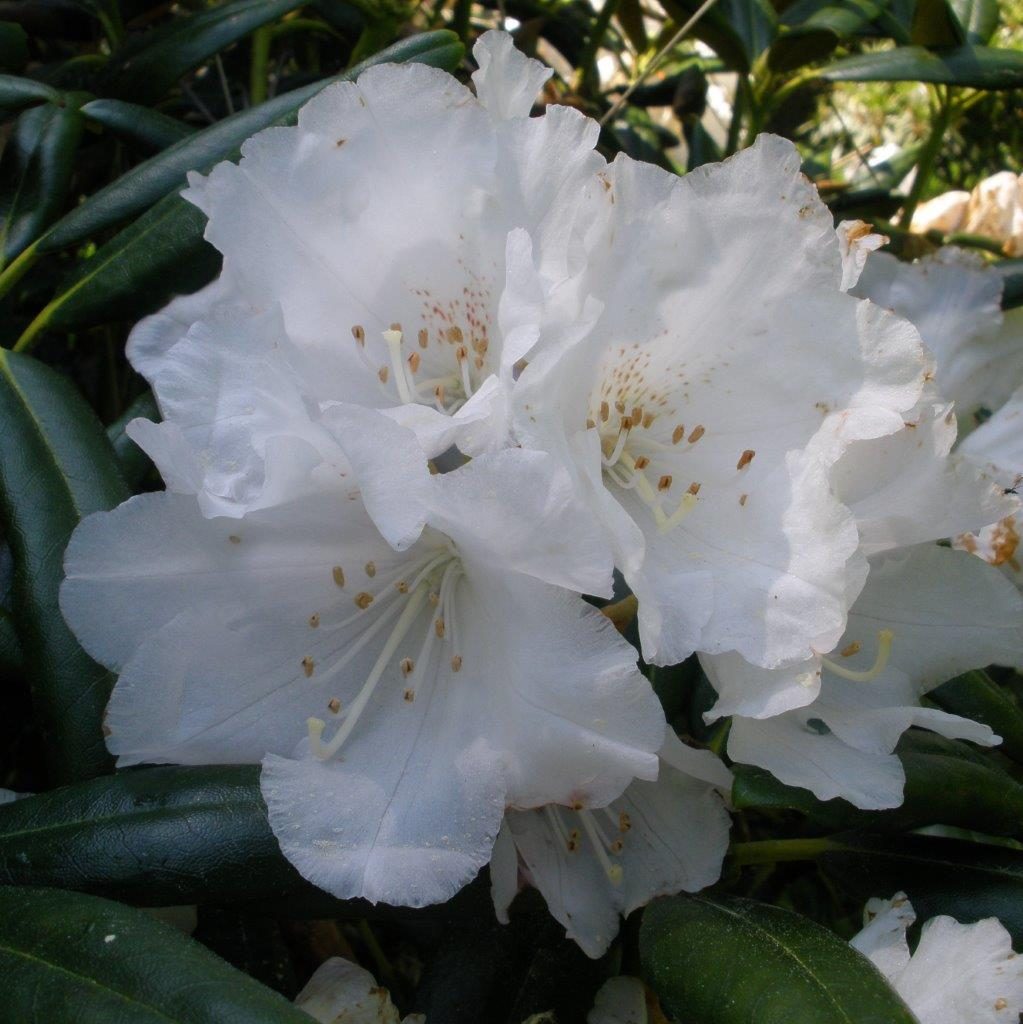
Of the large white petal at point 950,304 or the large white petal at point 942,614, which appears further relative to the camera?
the large white petal at point 950,304

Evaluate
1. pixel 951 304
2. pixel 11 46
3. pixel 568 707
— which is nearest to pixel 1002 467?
pixel 951 304

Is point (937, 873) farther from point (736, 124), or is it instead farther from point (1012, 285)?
point (736, 124)

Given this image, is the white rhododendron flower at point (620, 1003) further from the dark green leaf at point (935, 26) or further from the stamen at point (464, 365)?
the dark green leaf at point (935, 26)

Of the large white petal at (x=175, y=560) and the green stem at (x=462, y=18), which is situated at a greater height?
the green stem at (x=462, y=18)

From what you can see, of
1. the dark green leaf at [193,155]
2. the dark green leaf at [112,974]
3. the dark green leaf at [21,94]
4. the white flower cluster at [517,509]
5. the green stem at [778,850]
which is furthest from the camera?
the dark green leaf at [21,94]

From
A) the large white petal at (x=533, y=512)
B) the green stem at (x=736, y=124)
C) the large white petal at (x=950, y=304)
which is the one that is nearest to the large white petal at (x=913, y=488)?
the large white petal at (x=533, y=512)

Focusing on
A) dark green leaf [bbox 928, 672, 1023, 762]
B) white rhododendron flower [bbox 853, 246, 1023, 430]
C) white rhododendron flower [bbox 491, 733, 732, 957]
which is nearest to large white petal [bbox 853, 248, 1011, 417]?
white rhododendron flower [bbox 853, 246, 1023, 430]

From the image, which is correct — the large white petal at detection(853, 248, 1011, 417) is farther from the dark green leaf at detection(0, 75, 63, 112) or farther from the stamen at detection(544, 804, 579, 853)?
the dark green leaf at detection(0, 75, 63, 112)
